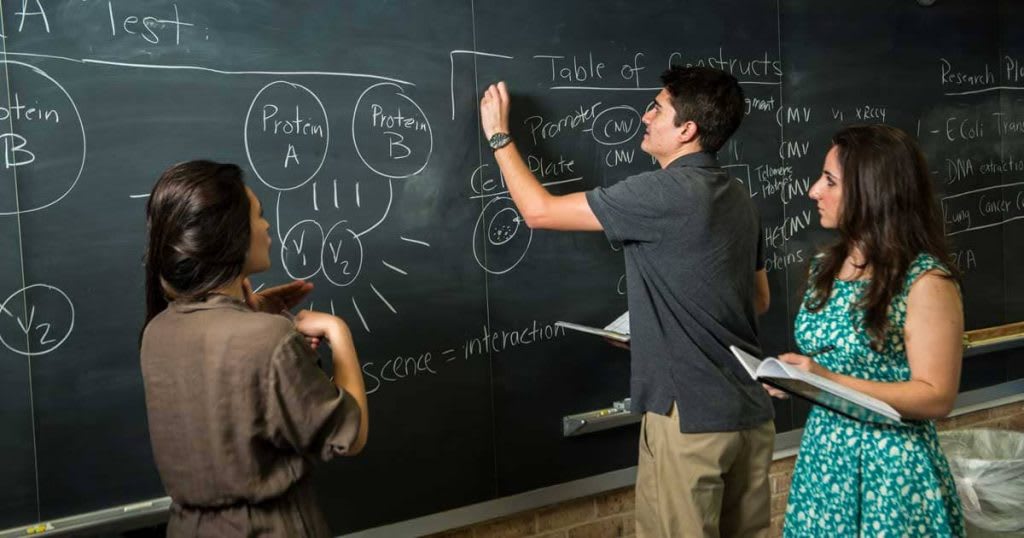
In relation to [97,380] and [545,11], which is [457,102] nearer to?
[545,11]

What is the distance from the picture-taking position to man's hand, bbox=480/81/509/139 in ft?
8.26

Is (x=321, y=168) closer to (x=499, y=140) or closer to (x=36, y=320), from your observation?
(x=499, y=140)

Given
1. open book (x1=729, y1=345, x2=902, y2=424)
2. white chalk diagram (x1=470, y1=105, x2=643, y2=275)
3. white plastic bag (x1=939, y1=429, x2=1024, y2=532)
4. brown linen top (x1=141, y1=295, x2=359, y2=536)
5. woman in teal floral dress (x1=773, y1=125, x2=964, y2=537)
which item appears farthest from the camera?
white plastic bag (x1=939, y1=429, x2=1024, y2=532)

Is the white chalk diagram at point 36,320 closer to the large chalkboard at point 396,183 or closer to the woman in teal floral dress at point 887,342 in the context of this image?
the large chalkboard at point 396,183

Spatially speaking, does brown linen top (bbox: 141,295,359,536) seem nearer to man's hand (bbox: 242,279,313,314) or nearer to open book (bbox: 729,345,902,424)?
man's hand (bbox: 242,279,313,314)

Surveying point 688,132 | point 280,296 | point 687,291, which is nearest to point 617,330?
point 687,291

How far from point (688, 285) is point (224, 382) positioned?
121 centimetres

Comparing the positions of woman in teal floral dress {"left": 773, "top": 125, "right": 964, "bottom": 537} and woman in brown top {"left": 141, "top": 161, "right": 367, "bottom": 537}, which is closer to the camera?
woman in brown top {"left": 141, "top": 161, "right": 367, "bottom": 537}

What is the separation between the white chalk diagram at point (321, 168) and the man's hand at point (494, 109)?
17cm

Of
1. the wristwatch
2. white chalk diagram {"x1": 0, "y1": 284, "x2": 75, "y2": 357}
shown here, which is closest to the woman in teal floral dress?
the wristwatch

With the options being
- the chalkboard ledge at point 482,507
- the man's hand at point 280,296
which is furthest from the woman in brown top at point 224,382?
the chalkboard ledge at point 482,507

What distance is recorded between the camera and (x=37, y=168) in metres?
2.04

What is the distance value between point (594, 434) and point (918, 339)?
1.33m

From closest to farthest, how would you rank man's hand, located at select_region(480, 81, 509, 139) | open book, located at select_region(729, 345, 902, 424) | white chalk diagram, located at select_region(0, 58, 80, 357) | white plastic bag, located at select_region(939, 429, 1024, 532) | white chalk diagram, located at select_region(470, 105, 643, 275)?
open book, located at select_region(729, 345, 902, 424), white chalk diagram, located at select_region(0, 58, 80, 357), man's hand, located at select_region(480, 81, 509, 139), white chalk diagram, located at select_region(470, 105, 643, 275), white plastic bag, located at select_region(939, 429, 1024, 532)
